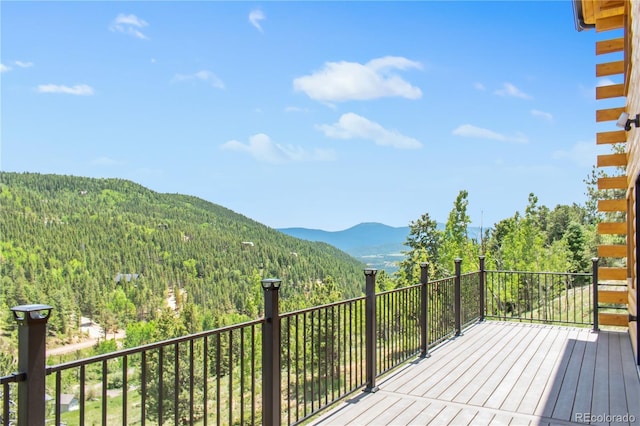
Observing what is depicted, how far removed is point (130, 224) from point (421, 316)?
7913cm

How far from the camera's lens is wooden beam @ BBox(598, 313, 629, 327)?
647 cm

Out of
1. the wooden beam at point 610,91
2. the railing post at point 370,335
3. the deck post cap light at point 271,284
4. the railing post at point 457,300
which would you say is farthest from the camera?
the wooden beam at point 610,91

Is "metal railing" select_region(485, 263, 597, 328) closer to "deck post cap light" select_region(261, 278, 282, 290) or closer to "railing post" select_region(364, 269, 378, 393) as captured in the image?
"railing post" select_region(364, 269, 378, 393)

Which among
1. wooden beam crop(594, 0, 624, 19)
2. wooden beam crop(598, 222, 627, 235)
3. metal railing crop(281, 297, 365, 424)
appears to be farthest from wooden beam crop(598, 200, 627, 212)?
metal railing crop(281, 297, 365, 424)

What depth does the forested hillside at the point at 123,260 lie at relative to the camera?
64.1 meters

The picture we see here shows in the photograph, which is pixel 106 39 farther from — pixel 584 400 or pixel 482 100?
pixel 584 400

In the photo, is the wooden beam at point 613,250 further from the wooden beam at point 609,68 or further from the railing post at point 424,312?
the railing post at point 424,312

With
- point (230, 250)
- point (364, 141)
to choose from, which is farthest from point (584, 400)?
point (364, 141)

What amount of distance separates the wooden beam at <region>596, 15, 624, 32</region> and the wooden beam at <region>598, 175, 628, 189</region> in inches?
86.3

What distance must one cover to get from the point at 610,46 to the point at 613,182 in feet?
6.59

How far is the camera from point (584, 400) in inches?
144

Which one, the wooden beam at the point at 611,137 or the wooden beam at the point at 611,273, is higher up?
the wooden beam at the point at 611,137

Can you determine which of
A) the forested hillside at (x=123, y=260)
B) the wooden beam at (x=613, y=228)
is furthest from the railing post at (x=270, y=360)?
the forested hillside at (x=123, y=260)

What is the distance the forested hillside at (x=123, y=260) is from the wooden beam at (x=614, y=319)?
53.7m
